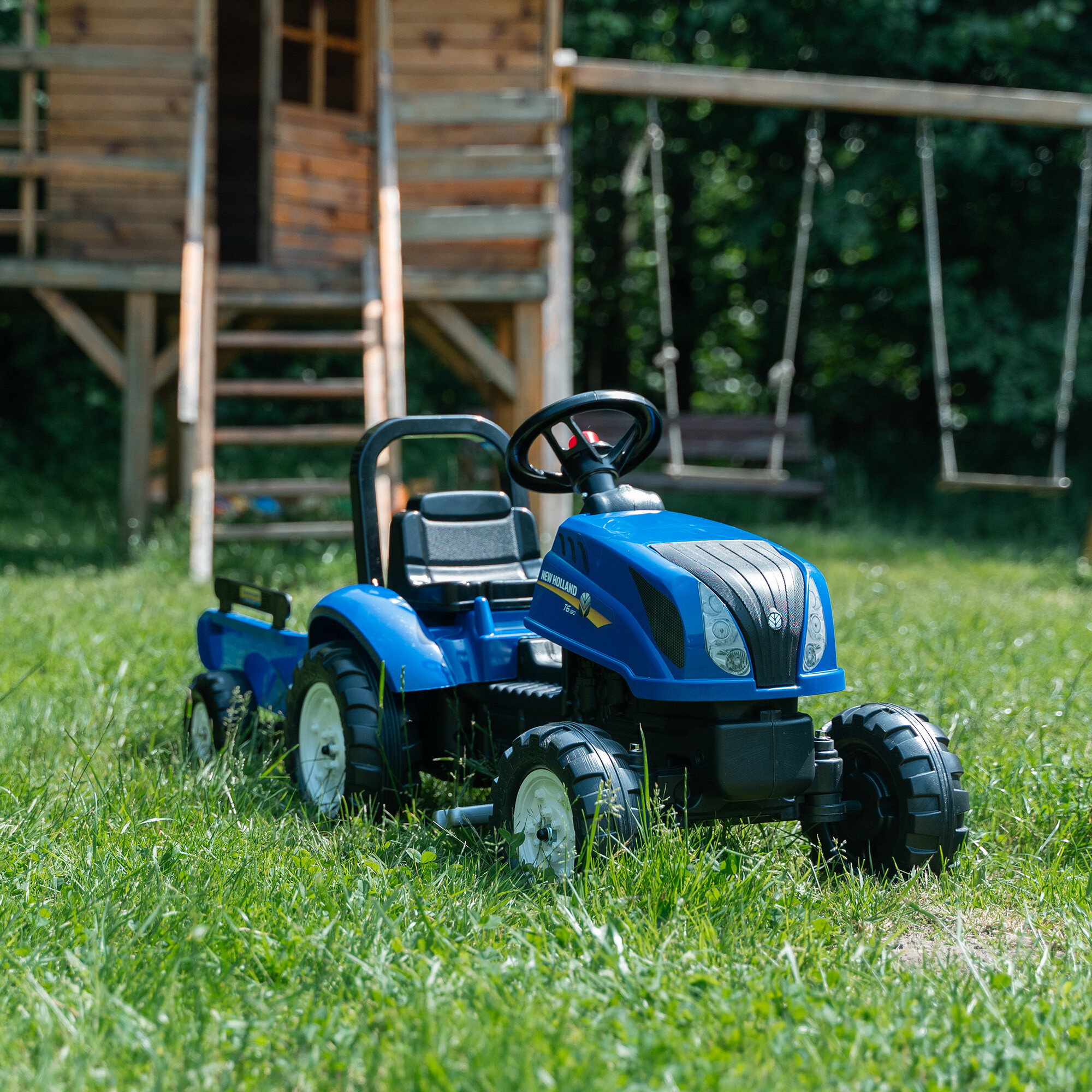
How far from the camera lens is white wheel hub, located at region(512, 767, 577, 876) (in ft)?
A: 8.47

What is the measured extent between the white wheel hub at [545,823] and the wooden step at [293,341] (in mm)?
4861

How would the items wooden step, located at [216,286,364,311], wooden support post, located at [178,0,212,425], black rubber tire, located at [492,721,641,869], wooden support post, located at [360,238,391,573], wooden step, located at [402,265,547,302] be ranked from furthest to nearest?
wooden step, located at [402,265,547,302], wooden step, located at [216,286,364,311], wooden support post, located at [178,0,212,425], wooden support post, located at [360,238,391,573], black rubber tire, located at [492,721,641,869]

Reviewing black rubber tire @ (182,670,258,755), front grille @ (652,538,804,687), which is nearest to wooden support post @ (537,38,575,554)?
black rubber tire @ (182,670,258,755)

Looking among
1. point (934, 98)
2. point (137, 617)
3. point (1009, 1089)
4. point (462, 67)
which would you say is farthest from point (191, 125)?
point (1009, 1089)

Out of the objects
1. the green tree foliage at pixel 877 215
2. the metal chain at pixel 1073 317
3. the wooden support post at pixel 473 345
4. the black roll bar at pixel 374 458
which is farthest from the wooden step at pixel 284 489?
Answer: the green tree foliage at pixel 877 215

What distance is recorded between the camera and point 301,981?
213cm

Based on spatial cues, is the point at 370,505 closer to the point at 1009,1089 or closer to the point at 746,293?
the point at 1009,1089

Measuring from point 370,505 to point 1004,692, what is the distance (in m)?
2.26

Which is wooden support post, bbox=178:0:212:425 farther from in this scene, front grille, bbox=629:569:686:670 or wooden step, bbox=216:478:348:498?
front grille, bbox=629:569:686:670

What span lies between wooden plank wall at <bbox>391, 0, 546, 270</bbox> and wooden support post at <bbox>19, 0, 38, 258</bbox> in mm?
2332

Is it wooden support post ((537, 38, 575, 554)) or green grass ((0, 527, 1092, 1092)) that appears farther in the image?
wooden support post ((537, 38, 575, 554))

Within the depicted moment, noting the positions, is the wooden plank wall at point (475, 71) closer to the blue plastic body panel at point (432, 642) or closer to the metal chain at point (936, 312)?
the metal chain at point (936, 312)

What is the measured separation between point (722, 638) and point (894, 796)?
0.59m

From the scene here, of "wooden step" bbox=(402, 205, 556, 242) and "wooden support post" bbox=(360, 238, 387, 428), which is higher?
"wooden step" bbox=(402, 205, 556, 242)
